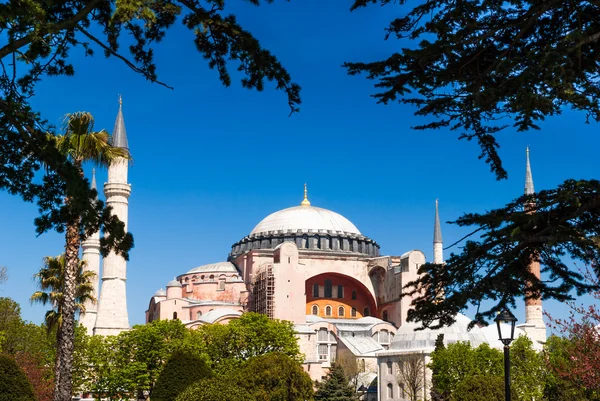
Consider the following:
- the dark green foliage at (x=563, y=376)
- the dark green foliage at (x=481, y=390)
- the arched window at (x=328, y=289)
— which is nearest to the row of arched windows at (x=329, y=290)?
the arched window at (x=328, y=289)

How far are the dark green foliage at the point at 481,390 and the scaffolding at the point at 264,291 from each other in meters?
29.3

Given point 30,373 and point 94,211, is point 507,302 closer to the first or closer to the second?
point 94,211

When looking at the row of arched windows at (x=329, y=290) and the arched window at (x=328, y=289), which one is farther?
the arched window at (x=328, y=289)

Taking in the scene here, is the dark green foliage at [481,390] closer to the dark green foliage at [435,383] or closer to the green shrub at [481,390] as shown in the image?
the green shrub at [481,390]

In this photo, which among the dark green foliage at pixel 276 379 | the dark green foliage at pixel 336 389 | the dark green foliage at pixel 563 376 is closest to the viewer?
the dark green foliage at pixel 563 376

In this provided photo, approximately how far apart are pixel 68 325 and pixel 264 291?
39653 millimetres

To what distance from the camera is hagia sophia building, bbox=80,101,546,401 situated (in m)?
46.2

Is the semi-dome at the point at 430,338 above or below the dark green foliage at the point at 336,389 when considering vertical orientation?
above

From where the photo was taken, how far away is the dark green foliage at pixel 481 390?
26.2 meters

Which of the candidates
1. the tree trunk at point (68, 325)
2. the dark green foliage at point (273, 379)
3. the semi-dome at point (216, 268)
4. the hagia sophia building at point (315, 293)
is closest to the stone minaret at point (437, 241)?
the hagia sophia building at point (315, 293)

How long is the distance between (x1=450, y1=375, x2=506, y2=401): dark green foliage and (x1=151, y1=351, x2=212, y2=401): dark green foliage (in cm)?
928

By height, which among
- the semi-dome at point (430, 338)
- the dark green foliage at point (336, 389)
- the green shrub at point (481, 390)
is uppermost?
the semi-dome at point (430, 338)

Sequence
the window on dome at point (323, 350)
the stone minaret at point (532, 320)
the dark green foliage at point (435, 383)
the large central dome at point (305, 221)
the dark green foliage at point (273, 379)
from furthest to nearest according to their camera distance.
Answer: the large central dome at point (305, 221) → the window on dome at point (323, 350) → the stone minaret at point (532, 320) → the dark green foliage at point (435, 383) → the dark green foliage at point (273, 379)

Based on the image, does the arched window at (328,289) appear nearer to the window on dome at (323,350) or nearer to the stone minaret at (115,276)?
the window on dome at (323,350)
